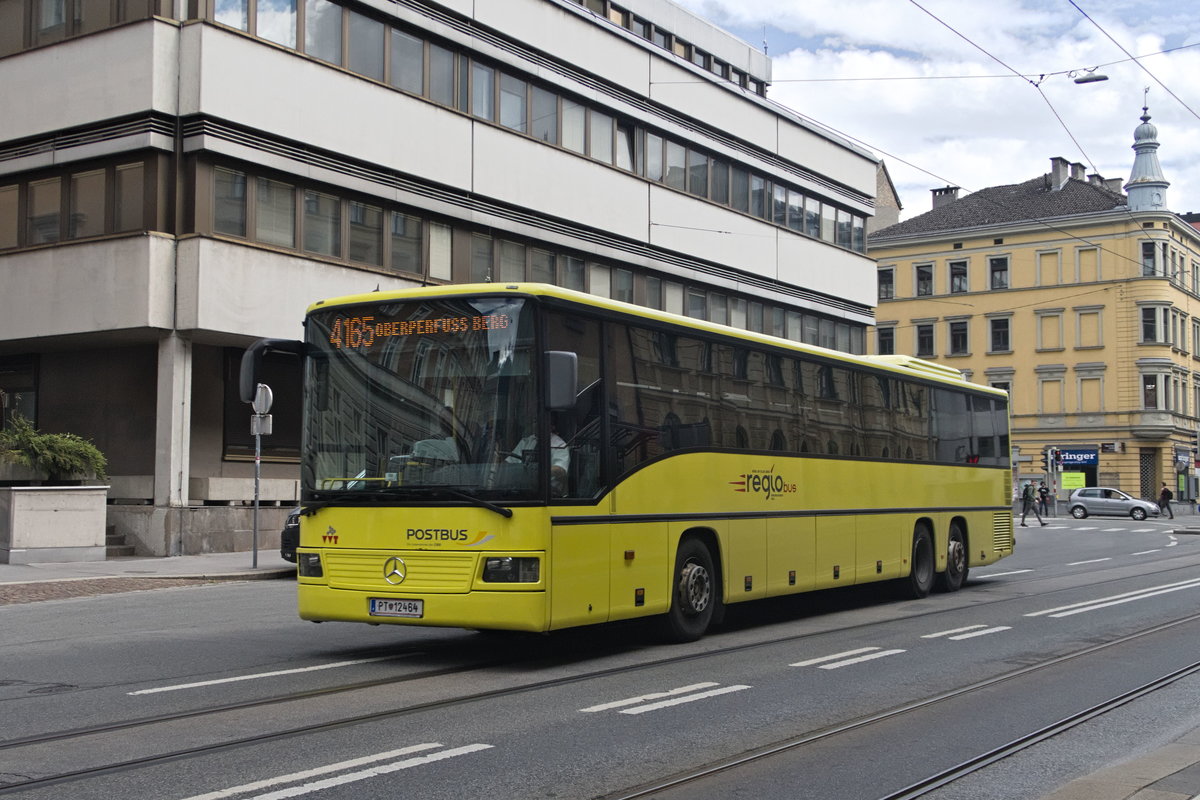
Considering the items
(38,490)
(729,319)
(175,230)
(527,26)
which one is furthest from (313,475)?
(729,319)

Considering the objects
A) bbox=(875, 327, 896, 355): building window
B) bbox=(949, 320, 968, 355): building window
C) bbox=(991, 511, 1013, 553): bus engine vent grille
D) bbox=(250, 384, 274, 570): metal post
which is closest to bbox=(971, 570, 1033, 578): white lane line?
bbox=(991, 511, 1013, 553): bus engine vent grille

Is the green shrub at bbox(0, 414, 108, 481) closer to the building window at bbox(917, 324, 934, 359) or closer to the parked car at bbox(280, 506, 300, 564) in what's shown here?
the parked car at bbox(280, 506, 300, 564)

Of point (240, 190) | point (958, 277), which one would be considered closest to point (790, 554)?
point (240, 190)

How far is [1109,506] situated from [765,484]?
53135mm

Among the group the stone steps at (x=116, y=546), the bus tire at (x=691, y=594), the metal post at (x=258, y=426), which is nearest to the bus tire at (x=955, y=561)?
the bus tire at (x=691, y=594)

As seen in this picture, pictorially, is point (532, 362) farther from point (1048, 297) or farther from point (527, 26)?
point (1048, 297)

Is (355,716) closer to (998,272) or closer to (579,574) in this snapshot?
(579,574)

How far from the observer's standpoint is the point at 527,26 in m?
33.9

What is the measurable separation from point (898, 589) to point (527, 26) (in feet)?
64.8

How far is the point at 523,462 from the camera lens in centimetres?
1058

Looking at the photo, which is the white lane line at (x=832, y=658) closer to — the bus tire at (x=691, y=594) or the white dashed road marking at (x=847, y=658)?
the white dashed road marking at (x=847, y=658)

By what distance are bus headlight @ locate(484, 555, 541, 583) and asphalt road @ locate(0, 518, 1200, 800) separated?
734mm

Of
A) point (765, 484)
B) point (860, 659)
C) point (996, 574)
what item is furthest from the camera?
point (996, 574)

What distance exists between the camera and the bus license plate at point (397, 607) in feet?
35.0
